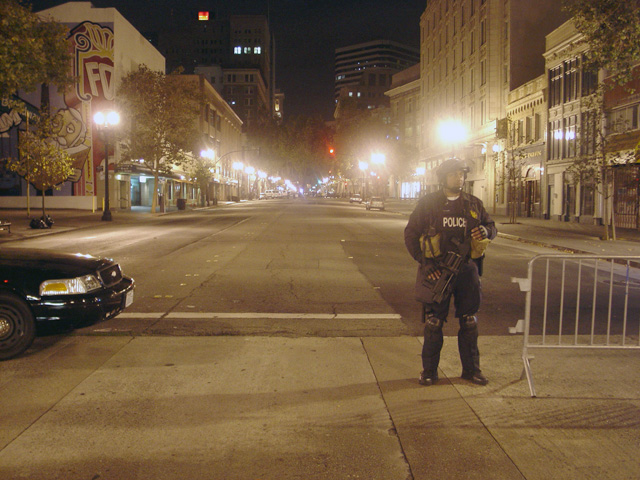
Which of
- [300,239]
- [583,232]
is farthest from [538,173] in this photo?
[300,239]

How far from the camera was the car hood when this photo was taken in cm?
618

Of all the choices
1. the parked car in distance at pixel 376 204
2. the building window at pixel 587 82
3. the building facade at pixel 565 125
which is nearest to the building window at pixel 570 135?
the building facade at pixel 565 125

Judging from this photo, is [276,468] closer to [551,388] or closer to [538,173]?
[551,388]

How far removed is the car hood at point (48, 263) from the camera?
6176 mm

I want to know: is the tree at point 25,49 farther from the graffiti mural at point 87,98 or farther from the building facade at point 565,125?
the graffiti mural at point 87,98

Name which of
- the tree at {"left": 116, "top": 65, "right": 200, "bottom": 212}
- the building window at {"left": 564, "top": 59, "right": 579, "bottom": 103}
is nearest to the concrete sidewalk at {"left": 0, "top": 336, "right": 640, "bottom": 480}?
the building window at {"left": 564, "top": 59, "right": 579, "bottom": 103}

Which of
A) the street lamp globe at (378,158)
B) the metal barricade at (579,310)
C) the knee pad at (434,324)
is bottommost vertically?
the metal barricade at (579,310)

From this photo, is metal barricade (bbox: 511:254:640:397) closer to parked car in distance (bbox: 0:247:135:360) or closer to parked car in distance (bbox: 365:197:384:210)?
parked car in distance (bbox: 0:247:135:360)

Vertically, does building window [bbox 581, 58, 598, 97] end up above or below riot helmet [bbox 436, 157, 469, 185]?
above

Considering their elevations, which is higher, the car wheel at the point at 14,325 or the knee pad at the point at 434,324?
the knee pad at the point at 434,324

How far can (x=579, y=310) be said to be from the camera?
351 inches

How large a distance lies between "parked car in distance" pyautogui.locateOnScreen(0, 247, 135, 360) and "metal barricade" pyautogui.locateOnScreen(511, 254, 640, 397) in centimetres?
440

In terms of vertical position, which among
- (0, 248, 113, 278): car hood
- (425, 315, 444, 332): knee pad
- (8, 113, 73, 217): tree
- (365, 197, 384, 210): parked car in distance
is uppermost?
(8, 113, 73, 217): tree

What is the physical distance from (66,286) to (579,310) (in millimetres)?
7286
